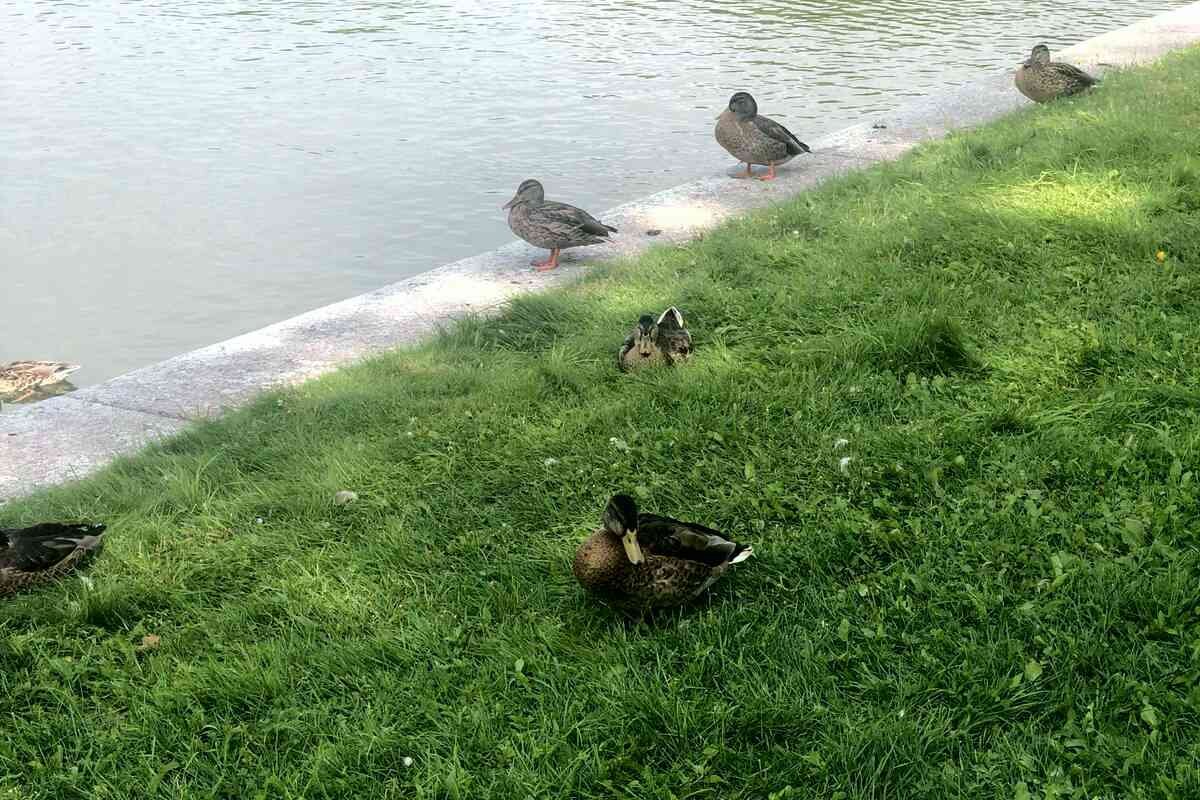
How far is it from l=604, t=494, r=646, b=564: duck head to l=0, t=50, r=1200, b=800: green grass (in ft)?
0.80

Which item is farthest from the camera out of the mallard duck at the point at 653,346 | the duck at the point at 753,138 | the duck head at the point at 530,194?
the duck at the point at 753,138

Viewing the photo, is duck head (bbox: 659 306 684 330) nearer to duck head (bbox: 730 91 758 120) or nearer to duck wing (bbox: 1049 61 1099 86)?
duck head (bbox: 730 91 758 120)

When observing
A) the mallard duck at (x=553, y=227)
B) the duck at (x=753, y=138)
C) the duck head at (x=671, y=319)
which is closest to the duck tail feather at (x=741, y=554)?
the duck head at (x=671, y=319)

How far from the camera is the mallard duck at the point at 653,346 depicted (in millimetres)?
5504

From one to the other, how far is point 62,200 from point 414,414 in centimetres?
643

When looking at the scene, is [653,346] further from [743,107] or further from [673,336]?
[743,107]

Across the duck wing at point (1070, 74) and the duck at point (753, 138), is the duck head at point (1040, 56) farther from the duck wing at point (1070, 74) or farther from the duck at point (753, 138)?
the duck at point (753, 138)

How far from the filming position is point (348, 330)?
6.97 metres

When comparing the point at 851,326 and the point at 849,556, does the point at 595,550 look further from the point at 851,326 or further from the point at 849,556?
the point at 851,326

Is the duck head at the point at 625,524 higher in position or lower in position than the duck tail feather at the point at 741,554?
higher

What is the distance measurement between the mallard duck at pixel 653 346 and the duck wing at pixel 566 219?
2249 millimetres

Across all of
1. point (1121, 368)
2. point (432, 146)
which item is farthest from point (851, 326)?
point (432, 146)

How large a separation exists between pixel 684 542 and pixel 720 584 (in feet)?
0.65

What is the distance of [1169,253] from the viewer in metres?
6.10
